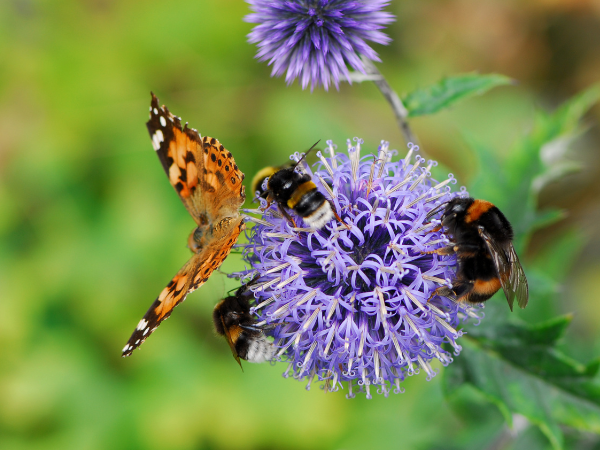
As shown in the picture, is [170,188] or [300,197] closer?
[300,197]

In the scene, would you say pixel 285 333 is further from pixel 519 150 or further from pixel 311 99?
pixel 311 99

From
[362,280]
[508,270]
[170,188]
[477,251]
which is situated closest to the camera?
[508,270]

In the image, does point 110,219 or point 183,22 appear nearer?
point 110,219

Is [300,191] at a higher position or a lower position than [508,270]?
higher

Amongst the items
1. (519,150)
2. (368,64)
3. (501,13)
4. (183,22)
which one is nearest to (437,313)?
(368,64)

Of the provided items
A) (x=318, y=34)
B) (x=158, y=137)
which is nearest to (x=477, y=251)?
(x=318, y=34)

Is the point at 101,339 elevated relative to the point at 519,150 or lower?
lower

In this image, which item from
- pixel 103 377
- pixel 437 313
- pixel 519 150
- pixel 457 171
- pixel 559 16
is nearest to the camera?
pixel 437 313

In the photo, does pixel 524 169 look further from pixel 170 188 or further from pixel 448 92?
pixel 170 188
